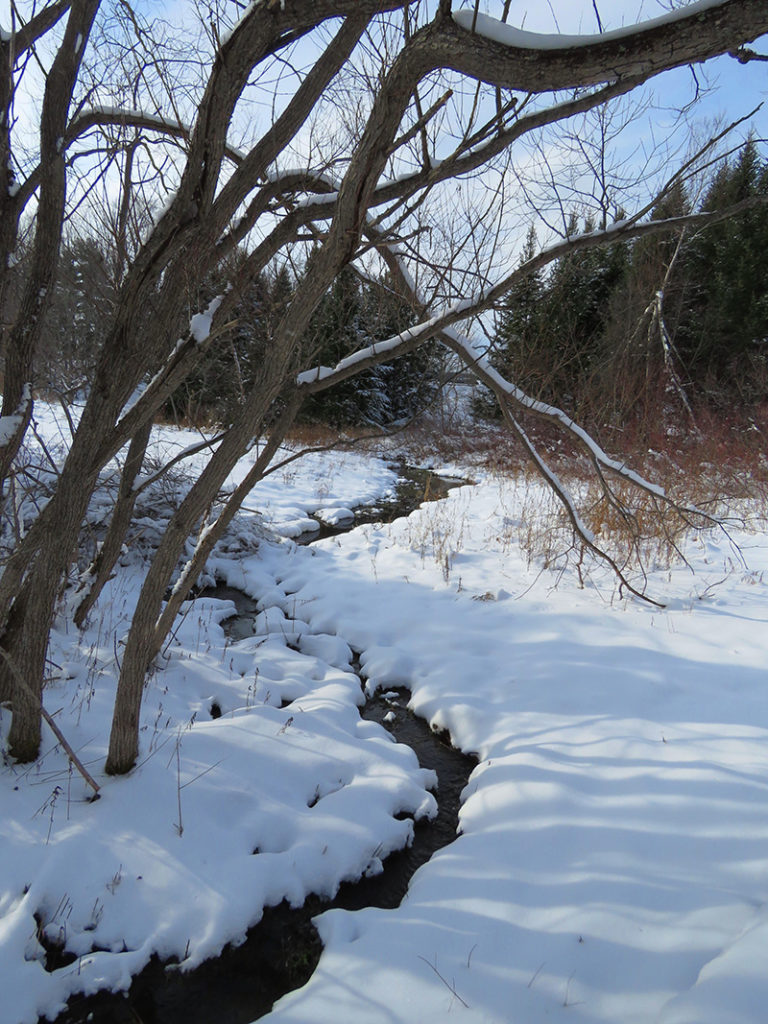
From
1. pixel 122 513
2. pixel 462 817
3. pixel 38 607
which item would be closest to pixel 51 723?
pixel 38 607

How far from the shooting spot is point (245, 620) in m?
5.06

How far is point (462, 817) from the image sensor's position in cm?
266

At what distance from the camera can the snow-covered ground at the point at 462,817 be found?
1.78 metres

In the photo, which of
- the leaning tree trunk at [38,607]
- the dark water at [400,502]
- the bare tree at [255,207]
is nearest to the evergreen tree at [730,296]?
the dark water at [400,502]

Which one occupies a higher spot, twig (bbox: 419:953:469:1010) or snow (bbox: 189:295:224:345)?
snow (bbox: 189:295:224:345)

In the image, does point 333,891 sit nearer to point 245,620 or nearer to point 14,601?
point 14,601

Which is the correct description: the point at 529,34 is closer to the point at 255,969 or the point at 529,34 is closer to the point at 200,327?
the point at 200,327

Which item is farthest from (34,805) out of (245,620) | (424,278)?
(424,278)

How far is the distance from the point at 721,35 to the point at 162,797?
3233mm

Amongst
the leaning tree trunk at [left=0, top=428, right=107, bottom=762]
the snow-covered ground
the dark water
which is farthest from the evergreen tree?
the leaning tree trunk at [left=0, top=428, right=107, bottom=762]

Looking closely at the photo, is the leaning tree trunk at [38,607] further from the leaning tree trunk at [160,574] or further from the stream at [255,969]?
the stream at [255,969]

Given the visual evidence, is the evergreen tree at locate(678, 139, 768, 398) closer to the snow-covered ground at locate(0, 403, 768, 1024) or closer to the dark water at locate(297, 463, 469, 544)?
the dark water at locate(297, 463, 469, 544)

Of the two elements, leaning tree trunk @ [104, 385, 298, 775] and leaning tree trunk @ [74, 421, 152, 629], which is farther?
leaning tree trunk @ [74, 421, 152, 629]

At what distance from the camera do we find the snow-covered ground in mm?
1777
